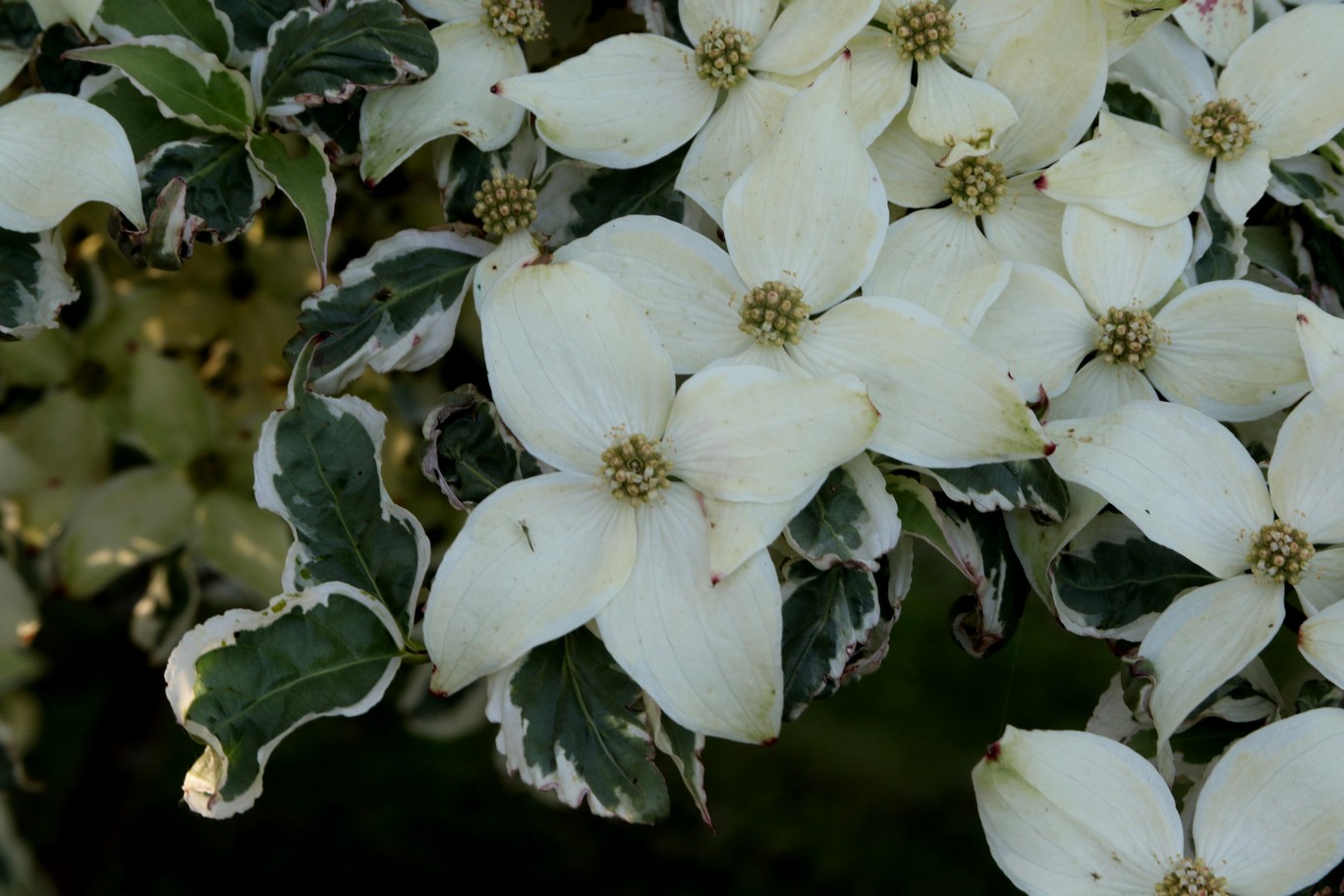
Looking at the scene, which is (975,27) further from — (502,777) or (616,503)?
(502,777)

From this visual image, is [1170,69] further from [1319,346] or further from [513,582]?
[513,582]

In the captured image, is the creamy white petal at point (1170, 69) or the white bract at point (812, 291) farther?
the creamy white petal at point (1170, 69)

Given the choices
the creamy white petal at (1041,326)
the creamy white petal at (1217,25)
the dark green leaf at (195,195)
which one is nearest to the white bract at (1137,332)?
the creamy white petal at (1041,326)

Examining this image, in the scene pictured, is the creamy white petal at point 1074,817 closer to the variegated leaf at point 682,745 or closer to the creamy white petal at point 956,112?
the variegated leaf at point 682,745

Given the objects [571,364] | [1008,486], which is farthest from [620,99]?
[1008,486]

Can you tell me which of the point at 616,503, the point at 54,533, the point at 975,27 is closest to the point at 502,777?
the point at 54,533
